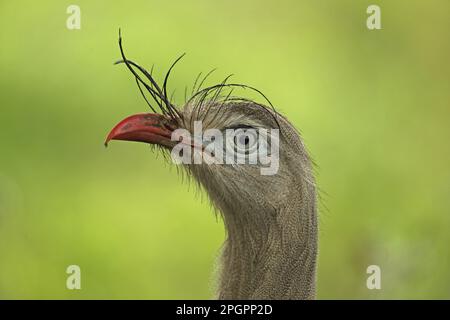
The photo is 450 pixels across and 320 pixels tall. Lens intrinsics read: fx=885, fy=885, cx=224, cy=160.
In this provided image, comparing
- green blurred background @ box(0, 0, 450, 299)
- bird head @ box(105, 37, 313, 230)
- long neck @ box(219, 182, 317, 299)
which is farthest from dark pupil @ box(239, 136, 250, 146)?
green blurred background @ box(0, 0, 450, 299)

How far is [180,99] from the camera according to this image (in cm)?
445

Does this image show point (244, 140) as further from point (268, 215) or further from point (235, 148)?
point (268, 215)

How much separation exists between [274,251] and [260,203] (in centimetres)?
15

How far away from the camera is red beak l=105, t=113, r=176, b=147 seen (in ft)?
8.27

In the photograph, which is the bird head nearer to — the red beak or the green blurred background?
the red beak

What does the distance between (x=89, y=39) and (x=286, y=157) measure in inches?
107

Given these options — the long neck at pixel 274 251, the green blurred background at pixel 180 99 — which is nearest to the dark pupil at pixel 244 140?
the long neck at pixel 274 251

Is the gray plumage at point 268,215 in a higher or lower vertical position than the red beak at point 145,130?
lower

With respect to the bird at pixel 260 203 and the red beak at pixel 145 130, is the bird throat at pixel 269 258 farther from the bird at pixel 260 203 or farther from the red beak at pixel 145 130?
the red beak at pixel 145 130

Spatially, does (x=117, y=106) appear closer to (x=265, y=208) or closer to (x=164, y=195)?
(x=164, y=195)

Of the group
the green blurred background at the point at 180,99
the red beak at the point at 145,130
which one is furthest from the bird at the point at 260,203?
the green blurred background at the point at 180,99

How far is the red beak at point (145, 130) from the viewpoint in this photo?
252 cm

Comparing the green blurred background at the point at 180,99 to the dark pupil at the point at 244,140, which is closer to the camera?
the dark pupil at the point at 244,140
